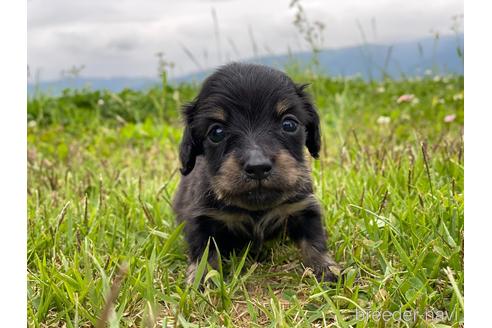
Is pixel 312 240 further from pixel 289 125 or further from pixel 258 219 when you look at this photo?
pixel 289 125

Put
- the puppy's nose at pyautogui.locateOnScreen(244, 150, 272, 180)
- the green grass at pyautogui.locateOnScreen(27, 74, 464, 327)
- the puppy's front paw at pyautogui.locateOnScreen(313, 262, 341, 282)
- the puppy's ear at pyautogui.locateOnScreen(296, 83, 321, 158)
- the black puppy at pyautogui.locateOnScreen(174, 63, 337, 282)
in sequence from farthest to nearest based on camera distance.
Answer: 1. the puppy's ear at pyautogui.locateOnScreen(296, 83, 321, 158)
2. the puppy's front paw at pyautogui.locateOnScreen(313, 262, 341, 282)
3. the black puppy at pyautogui.locateOnScreen(174, 63, 337, 282)
4. the puppy's nose at pyautogui.locateOnScreen(244, 150, 272, 180)
5. the green grass at pyautogui.locateOnScreen(27, 74, 464, 327)

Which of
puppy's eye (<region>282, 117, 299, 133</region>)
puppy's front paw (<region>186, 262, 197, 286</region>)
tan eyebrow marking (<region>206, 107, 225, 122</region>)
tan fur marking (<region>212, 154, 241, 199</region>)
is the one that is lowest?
puppy's front paw (<region>186, 262, 197, 286</region>)

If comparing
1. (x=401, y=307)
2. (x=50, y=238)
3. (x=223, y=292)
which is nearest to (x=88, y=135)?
(x=50, y=238)

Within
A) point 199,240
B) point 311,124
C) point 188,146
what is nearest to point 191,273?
point 199,240

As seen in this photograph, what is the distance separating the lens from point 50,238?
3.45 meters

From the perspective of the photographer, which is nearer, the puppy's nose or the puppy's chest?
the puppy's nose

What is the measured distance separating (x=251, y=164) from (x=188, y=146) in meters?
0.71

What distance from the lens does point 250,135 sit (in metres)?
2.90

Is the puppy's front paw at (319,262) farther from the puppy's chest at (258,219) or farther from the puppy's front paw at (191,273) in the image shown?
the puppy's front paw at (191,273)

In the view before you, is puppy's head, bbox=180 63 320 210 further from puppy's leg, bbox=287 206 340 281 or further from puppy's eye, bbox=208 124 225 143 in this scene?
puppy's leg, bbox=287 206 340 281

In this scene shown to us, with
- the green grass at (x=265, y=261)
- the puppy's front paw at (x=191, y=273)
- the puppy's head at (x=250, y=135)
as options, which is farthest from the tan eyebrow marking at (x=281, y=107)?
the puppy's front paw at (x=191, y=273)

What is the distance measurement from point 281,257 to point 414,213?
34.9 inches

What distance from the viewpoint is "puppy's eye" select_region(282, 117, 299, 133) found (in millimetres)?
3066

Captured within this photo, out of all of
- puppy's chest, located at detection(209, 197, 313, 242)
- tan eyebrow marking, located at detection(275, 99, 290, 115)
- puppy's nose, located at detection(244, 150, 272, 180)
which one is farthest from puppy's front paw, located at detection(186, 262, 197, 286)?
tan eyebrow marking, located at detection(275, 99, 290, 115)
